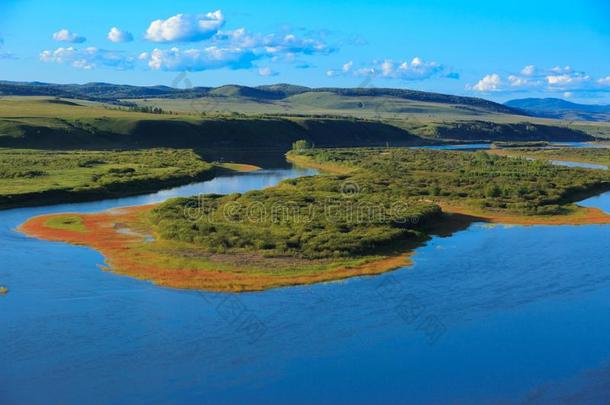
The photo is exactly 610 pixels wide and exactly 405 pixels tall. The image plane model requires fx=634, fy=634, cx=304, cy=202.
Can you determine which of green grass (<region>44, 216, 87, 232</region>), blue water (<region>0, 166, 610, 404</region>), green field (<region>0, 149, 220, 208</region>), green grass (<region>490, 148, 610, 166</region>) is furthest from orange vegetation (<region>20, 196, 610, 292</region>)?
green grass (<region>490, 148, 610, 166</region>)

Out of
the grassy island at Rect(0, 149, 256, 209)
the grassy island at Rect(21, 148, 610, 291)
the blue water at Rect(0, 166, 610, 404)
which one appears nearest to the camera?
the blue water at Rect(0, 166, 610, 404)

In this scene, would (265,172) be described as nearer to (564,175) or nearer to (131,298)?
(564,175)

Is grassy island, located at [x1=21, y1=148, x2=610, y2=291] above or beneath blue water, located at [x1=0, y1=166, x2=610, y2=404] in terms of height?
above

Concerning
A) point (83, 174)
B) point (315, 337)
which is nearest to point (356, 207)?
point (315, 337)

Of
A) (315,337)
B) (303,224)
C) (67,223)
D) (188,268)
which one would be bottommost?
(315,337)

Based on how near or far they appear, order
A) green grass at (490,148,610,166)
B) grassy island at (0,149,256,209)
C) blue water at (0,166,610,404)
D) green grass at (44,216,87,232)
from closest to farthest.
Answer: blue water at (0,166,610,404) < green grass at (44,216,87,232) < grassy island at (0,149,256,209) < green grass at (490,148,610,166)

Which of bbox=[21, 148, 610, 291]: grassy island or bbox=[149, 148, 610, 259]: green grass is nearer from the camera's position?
bbox=[21, 148, 610, 291]: grassy island

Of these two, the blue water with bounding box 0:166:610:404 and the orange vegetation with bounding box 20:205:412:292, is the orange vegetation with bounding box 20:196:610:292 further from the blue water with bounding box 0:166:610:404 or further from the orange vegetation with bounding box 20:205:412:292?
the blue water with bounding box 0:166:610:404

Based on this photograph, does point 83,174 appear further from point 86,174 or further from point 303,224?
point 303,224

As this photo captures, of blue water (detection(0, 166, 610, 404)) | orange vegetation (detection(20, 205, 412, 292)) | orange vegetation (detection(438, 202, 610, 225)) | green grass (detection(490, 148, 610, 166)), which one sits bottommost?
blue water (detection(0, 166, 610, 404))
